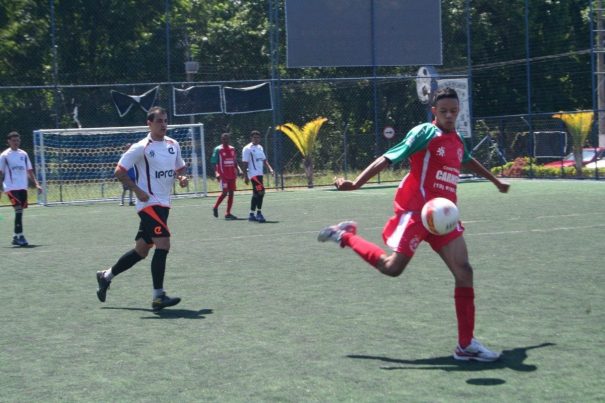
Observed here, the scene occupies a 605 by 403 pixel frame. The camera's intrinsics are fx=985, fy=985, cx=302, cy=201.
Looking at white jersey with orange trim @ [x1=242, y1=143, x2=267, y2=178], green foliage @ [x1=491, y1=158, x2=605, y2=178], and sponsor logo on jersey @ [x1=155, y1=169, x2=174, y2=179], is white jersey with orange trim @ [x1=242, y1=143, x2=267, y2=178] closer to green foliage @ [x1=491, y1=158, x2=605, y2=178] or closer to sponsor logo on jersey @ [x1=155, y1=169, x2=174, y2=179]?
sponsor logo on jersey @ [x1=155, y1=169, x2=174, y2=179]

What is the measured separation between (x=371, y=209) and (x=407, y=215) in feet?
45.7

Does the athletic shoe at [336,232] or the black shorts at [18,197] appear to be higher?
the athletic shoe at [336,232]

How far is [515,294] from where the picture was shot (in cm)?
879

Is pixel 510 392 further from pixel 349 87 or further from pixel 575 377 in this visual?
pixel 349 87

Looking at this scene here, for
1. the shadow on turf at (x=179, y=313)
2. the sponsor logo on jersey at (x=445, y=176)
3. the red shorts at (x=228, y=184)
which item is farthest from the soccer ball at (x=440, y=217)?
the red shorts at (x=228, y=184)

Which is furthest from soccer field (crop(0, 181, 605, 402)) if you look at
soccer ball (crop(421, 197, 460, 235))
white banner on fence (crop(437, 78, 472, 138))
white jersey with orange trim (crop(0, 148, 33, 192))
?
white banner on fence (crop(437, 78, 472, 138))

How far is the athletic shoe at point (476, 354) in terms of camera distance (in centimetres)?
617

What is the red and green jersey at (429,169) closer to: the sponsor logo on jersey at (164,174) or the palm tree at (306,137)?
the sponsor logo on jersey at (164,174)

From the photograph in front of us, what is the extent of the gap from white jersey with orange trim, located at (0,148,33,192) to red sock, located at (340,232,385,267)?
1024 cm

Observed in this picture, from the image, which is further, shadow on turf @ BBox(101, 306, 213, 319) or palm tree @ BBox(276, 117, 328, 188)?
palm tree @ BBox(276, 117, 328, 188)

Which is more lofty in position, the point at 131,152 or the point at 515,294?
the point at 131,152

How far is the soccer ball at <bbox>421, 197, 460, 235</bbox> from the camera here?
6.24 m

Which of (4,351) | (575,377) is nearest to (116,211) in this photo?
(4,351)

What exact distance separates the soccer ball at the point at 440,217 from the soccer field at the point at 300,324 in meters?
0.84
